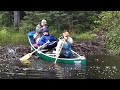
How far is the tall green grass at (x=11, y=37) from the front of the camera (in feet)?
30.6

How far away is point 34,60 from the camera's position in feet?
26.3

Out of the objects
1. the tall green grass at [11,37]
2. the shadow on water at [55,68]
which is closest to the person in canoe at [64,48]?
the shadow on water at [55,68]

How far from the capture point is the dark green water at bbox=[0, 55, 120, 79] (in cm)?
611

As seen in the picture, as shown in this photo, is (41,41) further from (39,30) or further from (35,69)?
(35,69)

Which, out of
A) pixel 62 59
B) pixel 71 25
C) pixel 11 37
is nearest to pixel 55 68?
pixel 62 59

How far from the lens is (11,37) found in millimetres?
9703

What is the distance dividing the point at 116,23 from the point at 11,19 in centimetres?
347

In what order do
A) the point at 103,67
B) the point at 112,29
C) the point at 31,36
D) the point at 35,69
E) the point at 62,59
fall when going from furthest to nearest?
the point at 31,36, the point at 112,29, the point at 62,59, the point at 103,67, the point at 35,69

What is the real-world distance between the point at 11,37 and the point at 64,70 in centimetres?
315

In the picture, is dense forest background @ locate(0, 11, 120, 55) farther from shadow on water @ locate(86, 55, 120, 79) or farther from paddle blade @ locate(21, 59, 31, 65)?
paddle blade @ locate(21, 59, 31, 65)

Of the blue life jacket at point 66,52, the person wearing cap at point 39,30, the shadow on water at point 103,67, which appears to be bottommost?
the shadow on water at point 103,67

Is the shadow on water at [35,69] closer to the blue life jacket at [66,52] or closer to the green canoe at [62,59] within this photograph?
the green canoe at [62,59]

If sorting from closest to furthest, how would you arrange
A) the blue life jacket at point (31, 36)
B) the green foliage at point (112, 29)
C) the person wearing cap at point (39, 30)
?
the green foliage at point (112, 29), the person wearing cap at point (39, 30), the blue life jacket at point (31, 36)
